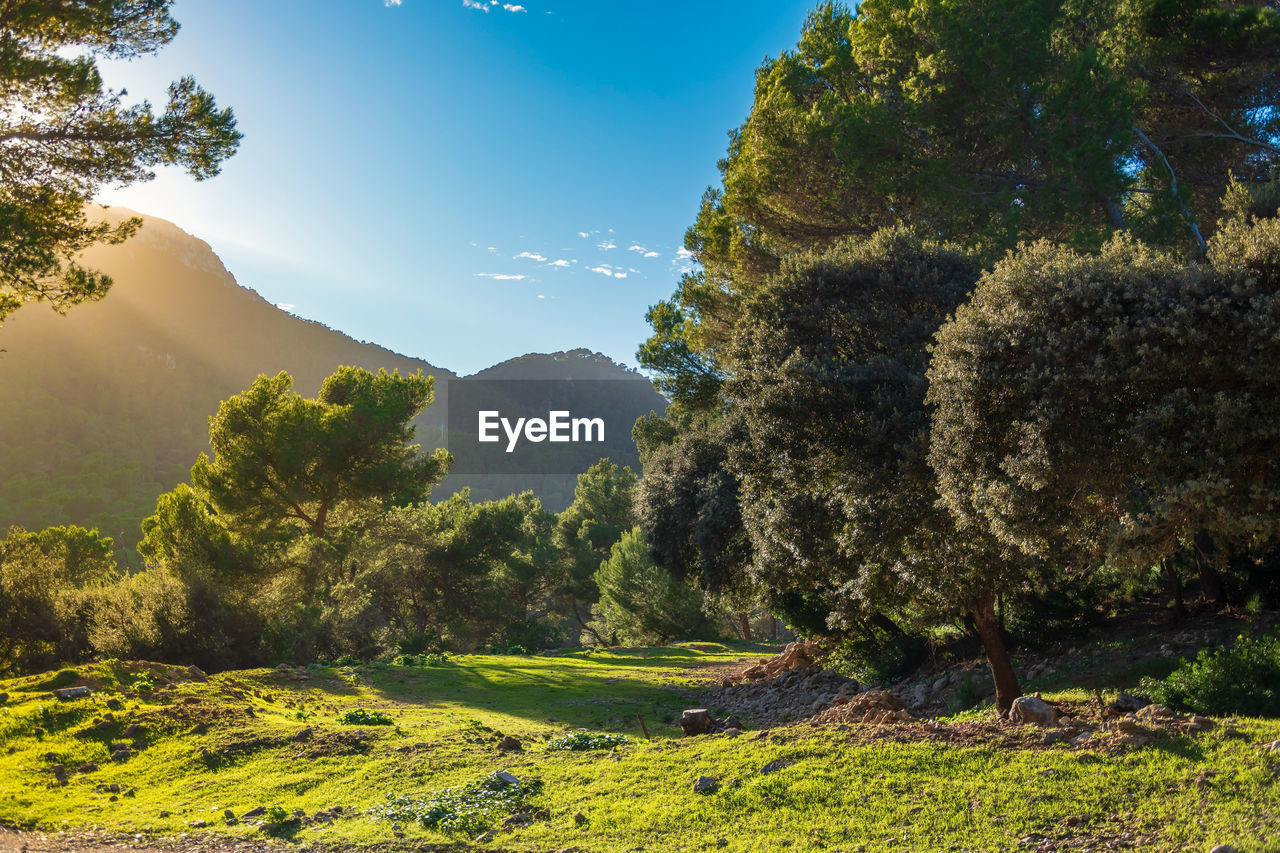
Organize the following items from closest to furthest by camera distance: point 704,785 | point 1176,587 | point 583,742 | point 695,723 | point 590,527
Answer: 1. point 704,785
2. point 583,742
3. point 695,723
4. point 1176,587
5. point 590,527

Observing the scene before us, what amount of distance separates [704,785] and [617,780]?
4.39 feet

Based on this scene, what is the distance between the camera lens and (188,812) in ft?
30.0

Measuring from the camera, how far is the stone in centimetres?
856

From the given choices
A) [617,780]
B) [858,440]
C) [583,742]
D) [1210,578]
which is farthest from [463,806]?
[1210,578]

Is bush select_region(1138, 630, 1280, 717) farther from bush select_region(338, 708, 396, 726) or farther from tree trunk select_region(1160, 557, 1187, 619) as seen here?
bush select_region(338, 708, 396, 726)

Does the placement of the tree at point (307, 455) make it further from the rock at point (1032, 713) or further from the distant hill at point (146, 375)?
the distant hill at point (146, 375)

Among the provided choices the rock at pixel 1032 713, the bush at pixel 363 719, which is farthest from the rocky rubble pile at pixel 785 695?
the bush at pixel 363 719

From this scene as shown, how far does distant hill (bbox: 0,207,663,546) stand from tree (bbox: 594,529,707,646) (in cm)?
3309

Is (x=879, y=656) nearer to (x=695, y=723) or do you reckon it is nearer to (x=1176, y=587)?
(x=1176, y=587)

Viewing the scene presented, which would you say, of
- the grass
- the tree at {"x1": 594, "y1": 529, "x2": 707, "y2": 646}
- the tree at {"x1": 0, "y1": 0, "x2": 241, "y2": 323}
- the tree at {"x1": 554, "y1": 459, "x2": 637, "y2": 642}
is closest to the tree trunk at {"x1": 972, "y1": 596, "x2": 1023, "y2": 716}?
the grass

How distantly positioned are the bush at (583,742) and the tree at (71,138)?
39.3 ft

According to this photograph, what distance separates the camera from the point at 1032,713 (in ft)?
32.2

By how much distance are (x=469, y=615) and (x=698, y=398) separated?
78.9 feet

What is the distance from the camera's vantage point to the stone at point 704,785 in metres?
8.56
